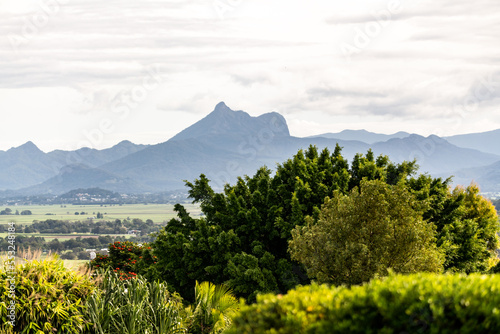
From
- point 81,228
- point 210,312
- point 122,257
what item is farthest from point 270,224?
point 81,228

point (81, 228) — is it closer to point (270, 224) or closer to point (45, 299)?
point (270, 224)

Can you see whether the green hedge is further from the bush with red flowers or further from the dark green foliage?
the bush with red flowers

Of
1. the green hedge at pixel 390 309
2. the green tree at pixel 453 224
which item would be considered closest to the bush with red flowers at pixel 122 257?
the green tree at pixel 453 224

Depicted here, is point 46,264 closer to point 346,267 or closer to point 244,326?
point 346,267

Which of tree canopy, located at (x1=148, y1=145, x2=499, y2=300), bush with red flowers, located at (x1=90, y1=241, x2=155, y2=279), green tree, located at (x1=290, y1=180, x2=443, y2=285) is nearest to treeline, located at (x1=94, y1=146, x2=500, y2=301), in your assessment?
tree canopy, located at (x1=148, y1=145, x2=499, y2=300)

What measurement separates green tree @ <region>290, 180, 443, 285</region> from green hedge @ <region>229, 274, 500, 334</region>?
832 centimetres

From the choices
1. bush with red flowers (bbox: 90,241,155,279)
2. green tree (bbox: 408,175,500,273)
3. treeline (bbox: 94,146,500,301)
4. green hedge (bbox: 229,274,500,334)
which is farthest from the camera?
bush with red flowers (bbox: 90,241,155,279)

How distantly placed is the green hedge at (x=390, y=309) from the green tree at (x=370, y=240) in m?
8.32

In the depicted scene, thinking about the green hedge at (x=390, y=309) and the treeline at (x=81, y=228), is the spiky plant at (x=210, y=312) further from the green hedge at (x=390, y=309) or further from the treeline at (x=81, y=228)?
the treeline at (x=81, y=228)

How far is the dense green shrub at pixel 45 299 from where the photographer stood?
44.2 ft

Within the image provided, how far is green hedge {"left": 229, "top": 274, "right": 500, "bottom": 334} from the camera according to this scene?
6.12m

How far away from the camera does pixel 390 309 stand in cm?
629

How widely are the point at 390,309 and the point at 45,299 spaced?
394 inches

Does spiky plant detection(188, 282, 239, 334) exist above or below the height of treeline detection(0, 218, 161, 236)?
above
